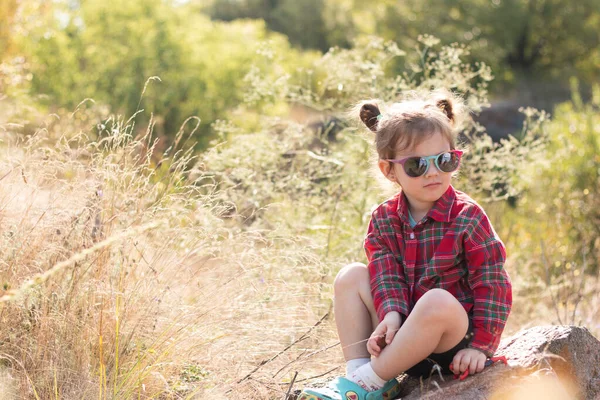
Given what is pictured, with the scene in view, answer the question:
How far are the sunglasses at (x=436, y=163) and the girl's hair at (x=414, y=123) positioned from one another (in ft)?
0.23

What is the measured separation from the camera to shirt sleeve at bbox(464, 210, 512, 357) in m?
2.55

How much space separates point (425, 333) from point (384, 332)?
0.16m

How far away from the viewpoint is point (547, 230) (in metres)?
7.07

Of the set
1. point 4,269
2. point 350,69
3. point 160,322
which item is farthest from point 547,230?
point 4,269

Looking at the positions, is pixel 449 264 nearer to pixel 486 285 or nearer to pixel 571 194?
pixel 486 285

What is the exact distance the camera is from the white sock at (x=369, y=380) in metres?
2.61

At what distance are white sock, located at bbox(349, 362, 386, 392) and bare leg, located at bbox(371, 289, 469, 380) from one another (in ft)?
0.08

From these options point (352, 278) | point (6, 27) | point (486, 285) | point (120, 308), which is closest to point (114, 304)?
point (120, 308)

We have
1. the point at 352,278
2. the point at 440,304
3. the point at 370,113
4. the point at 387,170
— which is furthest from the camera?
the point at 370,113

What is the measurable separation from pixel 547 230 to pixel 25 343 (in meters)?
5.43

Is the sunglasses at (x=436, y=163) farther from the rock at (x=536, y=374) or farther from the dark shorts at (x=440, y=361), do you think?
the rock at (x=536, y=374)

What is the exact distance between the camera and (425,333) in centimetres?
248

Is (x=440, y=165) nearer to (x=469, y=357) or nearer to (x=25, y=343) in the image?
(x=469, y=357)

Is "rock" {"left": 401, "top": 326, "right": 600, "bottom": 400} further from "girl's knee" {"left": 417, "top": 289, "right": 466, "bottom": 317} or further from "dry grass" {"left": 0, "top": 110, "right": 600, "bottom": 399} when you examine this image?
"dry grass" {"left": 0, "top": 110, "right": 600, "bottom": 399}
